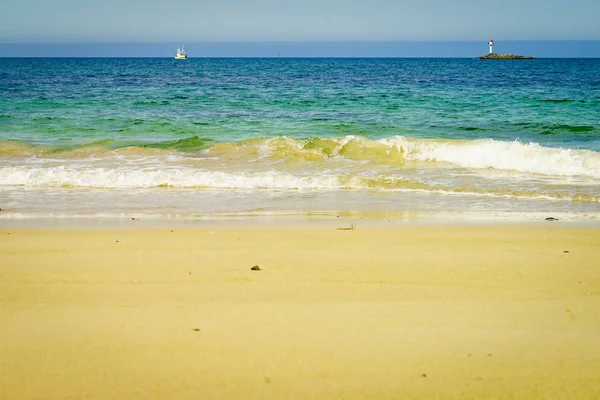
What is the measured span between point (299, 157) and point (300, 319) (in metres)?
10.5

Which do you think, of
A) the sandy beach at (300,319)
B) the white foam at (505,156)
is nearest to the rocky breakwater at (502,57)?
the white foam at (505,156)

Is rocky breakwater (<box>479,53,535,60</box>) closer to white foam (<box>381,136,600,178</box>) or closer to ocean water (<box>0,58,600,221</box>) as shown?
ocean water (<box>0,58,600,221</box>)

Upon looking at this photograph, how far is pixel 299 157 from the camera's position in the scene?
14.3 m

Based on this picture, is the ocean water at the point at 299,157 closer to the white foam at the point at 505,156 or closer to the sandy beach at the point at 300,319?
the white foam at the point at 505,156

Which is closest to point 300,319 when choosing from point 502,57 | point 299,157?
point 299,157

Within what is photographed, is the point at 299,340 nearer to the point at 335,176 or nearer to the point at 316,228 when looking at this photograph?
the point at 316,228

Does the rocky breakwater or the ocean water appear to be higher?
the rocky breakwater

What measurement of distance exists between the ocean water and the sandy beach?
8.35 ft

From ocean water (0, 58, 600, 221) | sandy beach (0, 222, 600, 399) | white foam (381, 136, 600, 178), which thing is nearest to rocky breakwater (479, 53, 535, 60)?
ocean water (0, 58, 600, 221)

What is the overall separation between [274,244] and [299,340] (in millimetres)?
2565

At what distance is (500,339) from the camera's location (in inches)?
144

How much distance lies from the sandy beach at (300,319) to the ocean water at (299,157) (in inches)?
100

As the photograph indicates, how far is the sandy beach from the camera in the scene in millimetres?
3160

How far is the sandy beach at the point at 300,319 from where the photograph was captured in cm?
316
